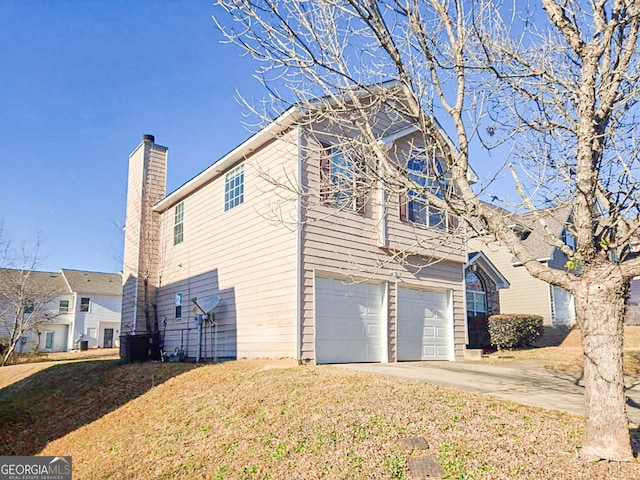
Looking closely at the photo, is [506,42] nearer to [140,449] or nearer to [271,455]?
[271,455]

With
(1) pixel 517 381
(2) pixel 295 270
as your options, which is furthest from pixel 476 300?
(2) pixel 295 270

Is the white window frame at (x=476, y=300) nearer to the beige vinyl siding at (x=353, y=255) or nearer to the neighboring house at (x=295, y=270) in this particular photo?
the neighboring house at (x=295, y=270)

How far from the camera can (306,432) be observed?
5.84m

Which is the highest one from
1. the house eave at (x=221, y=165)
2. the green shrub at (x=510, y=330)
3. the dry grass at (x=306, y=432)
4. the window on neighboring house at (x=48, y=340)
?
the house eave at (x=221, y=165)

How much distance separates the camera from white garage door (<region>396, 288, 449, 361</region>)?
1278 centimetres

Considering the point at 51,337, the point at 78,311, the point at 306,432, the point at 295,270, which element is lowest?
the point at 51,337

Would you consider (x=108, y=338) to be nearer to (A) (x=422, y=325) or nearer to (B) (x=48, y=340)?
(B) (x=48, y=340)

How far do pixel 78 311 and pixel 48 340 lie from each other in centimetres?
287

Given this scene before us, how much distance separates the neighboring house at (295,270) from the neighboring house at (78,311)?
74.3 ft

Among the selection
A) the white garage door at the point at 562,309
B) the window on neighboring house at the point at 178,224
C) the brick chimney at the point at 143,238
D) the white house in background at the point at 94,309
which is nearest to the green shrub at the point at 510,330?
the white garage door at the point at 562,309

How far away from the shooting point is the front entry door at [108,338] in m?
37.5

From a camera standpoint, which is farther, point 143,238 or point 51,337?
point 51,337

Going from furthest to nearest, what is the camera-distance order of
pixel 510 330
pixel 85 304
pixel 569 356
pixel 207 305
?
pixel 85 304, pixel 510 330, pixel 569 356, pixel 207 305

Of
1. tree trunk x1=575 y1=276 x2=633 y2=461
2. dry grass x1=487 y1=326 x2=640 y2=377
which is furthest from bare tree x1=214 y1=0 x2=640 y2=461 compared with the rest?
dry grass x1=487 y1=326 x2=640 y2=377
